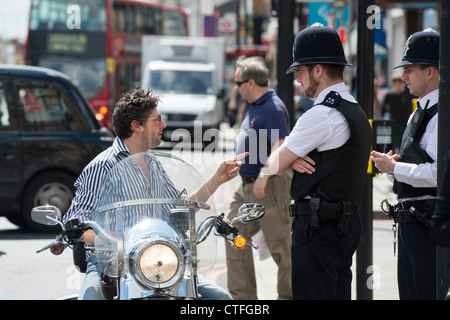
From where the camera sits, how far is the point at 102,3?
77.6 feet

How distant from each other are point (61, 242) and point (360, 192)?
1.48 meters

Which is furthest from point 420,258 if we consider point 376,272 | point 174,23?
point 174,23

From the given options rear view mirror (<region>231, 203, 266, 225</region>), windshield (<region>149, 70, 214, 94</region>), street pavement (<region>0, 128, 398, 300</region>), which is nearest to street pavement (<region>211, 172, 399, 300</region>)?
street pavement (<region>0, 128, 398, 300</region>)

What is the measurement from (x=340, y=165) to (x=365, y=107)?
6.54 ft

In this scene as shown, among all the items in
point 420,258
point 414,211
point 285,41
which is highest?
point 285,41

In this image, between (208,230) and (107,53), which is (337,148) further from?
(107,53)

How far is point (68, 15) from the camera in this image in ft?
76.0

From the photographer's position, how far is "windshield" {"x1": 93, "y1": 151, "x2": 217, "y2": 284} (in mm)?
3335

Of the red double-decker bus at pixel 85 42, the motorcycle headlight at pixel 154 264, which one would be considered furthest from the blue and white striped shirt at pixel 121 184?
the red double-decker bus at pixel 85 42

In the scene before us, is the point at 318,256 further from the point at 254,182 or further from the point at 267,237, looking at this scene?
the point at 267,237

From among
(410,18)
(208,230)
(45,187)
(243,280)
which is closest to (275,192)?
(243,280)

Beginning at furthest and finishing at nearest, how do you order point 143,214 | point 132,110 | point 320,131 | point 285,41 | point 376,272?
point 376,272
point 285,41
point 132,110
point 320,131
point 143,214

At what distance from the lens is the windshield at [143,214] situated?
3.33 meters

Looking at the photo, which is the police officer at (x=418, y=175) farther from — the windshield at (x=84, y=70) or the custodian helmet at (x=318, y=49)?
the windshield at (x=84, y=70)
